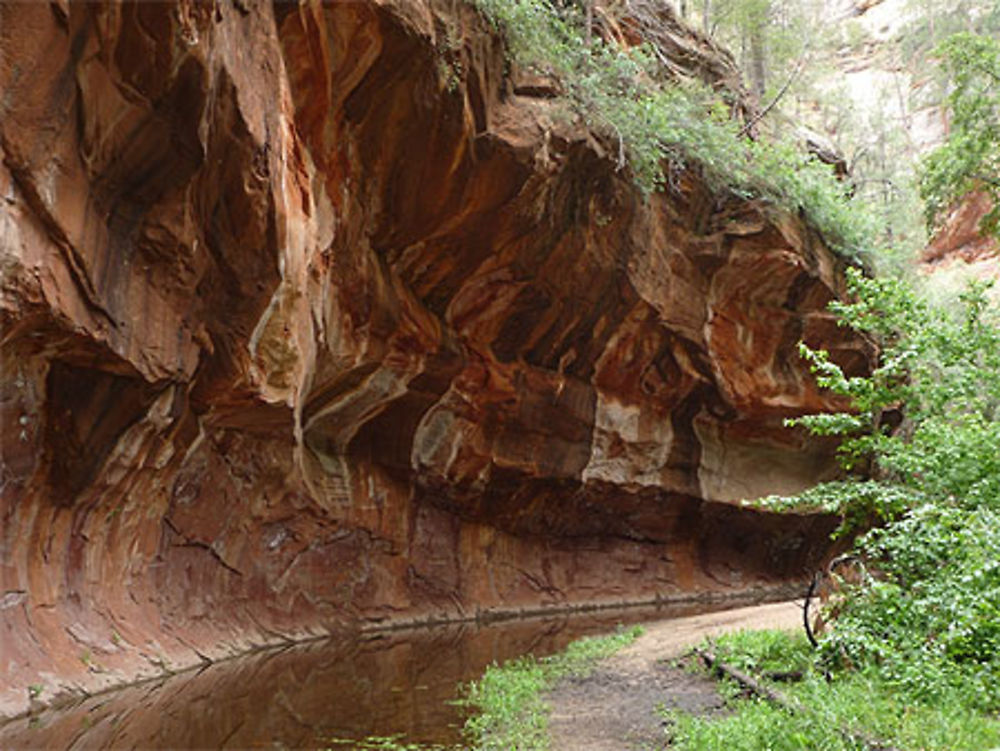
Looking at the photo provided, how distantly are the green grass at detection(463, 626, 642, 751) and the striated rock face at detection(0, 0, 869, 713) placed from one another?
4410 mm

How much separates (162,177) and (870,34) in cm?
5868

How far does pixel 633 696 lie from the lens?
842cm

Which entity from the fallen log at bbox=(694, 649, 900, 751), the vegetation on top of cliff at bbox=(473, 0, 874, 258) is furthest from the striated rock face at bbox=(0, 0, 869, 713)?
the fallen log at bbox=(694, 649, 900, 751)

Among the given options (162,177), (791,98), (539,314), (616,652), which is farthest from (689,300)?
(791,98)

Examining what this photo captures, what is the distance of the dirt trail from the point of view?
678 centimetres

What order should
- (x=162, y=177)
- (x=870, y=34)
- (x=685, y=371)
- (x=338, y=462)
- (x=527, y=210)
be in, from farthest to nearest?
(x=870, y=34)
(x=685, y=371)
(x=338, y=462)
(x=527, y=210)
(x=162, y=177)

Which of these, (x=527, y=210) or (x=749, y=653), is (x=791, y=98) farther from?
(x=749, y=653)

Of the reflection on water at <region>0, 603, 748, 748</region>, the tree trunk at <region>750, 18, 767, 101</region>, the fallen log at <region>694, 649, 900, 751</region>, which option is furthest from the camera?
the tree trunk at <region>750, 18, 767, 101</region>

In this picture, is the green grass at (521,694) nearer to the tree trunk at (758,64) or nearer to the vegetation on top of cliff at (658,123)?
the vegetation on top of cliff at (658,123)

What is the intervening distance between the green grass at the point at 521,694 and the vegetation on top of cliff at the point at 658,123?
814 cm

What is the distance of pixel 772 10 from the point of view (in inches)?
1128

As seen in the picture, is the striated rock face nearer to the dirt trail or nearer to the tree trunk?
the dirt trail

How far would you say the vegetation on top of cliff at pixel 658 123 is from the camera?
13297 mm

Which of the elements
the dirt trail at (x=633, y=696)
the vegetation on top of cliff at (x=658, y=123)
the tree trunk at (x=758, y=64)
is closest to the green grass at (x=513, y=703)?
the dirt trail at (x=633, y=696)
